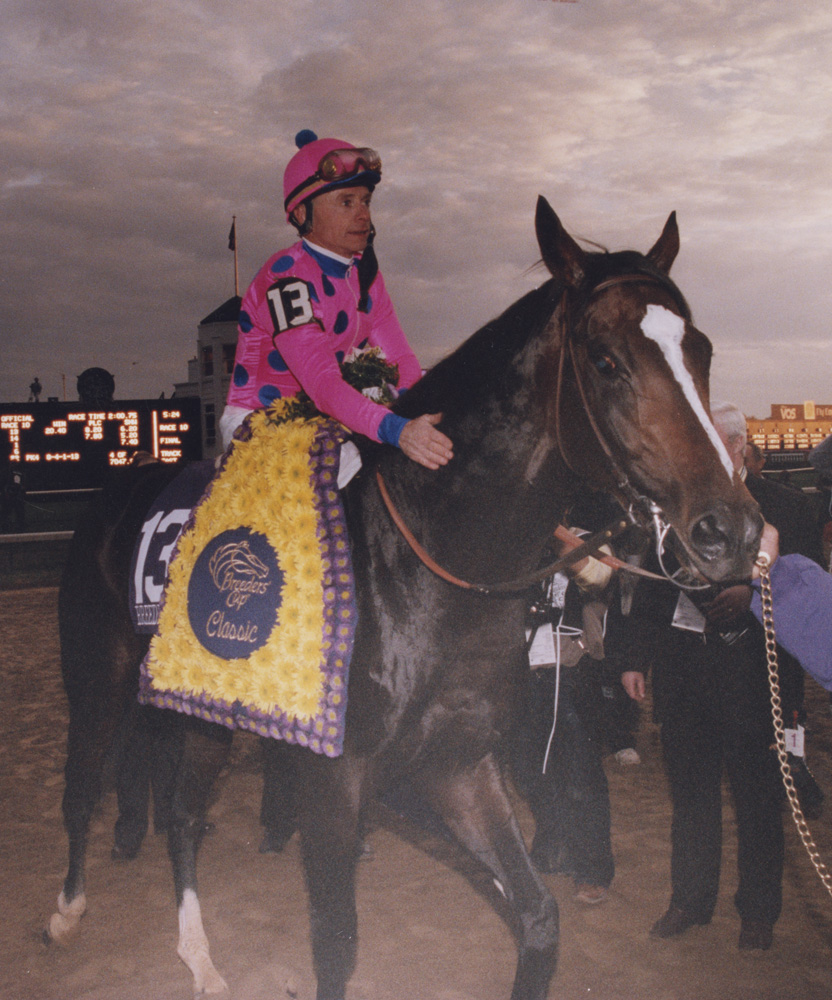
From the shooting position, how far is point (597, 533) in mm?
2191

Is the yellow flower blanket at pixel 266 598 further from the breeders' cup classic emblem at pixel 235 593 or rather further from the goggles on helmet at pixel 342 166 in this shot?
the goggles on helmet at pixel 342 166

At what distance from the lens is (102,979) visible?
10.1ft

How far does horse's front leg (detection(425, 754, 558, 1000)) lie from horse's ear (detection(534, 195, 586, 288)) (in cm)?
144

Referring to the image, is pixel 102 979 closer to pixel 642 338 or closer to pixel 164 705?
pixel 164 705

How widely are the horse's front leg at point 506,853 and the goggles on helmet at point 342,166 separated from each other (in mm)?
1894

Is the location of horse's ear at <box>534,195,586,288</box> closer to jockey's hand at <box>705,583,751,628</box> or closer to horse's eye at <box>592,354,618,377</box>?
horse's eye at <box>592,354,618,377</box>

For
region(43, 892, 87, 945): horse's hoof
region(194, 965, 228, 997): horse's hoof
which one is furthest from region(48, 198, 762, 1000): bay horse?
region(43, 892, 87, 945): horse's hoof

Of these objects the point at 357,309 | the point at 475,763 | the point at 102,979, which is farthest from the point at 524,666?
the point at 102,979

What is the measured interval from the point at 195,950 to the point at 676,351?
2.69m

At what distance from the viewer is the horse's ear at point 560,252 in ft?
6.98

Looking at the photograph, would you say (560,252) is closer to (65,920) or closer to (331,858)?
(331,858)

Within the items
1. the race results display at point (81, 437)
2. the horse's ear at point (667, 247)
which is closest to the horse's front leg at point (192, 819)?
the horse's ear at point (667, 247)

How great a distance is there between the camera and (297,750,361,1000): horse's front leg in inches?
89.0

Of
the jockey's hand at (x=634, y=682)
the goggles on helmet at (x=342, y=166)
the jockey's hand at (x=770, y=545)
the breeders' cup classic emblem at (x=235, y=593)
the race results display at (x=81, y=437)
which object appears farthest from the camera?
the race results display at (x=81, y=437)
